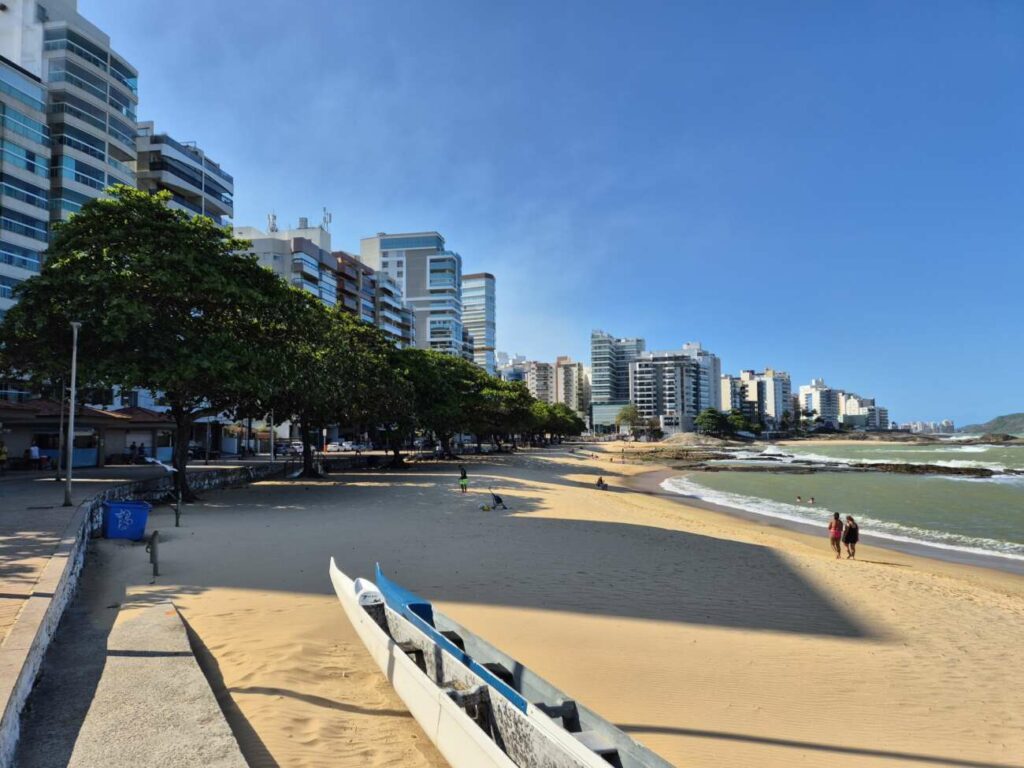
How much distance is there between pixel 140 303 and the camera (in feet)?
63.0

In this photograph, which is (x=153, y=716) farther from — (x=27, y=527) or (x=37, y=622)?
(x=27, y=527)

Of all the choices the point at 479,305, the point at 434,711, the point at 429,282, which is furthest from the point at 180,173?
the point at 479,305

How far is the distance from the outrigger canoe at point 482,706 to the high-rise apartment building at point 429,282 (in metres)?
124

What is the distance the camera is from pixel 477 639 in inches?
256

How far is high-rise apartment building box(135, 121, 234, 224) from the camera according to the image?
189 ft

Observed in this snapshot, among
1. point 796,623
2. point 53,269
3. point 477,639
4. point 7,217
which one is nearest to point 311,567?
point 477,639

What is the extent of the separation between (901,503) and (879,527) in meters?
10.4

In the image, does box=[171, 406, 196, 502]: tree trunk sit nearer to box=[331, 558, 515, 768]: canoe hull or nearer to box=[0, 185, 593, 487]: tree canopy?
box=[0, 185, 593, 487]: tree canopy

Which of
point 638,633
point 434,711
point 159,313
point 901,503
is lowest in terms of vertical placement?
point 901,503

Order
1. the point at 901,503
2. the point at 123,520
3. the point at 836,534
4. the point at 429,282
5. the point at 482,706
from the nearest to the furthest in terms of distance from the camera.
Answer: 1. the point at 482,706
2. the point at 123,520
3. the point at 836,534
4. the point at 901,503
5. the point at 429,282

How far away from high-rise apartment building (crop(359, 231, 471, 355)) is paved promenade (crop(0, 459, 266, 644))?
357 ft

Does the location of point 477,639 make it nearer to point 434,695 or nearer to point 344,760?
point 434,695

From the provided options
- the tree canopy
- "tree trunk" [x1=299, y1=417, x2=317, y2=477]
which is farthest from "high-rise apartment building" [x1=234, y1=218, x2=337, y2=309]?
the tree canopy

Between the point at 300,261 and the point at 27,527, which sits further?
the point at 300,261
